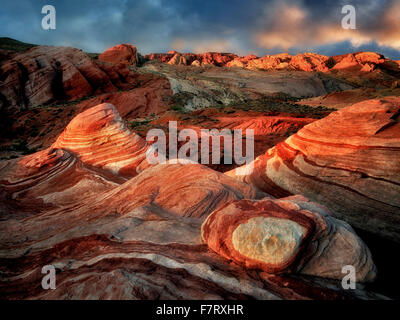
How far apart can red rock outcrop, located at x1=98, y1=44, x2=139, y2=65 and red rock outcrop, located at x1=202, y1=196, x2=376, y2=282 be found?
4925cm

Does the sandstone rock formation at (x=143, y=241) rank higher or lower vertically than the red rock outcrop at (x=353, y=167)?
lower

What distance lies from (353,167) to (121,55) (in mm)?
51404

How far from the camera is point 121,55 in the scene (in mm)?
47250

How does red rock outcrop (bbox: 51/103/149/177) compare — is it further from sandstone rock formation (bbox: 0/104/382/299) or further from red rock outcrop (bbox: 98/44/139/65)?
red rock outcrop (bbox: 98/44/139/65)

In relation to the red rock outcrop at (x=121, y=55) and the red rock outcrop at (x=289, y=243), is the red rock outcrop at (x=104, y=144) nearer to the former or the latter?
the red rock outcrop at (x=289, y=243)

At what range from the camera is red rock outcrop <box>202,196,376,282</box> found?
7.77 ft

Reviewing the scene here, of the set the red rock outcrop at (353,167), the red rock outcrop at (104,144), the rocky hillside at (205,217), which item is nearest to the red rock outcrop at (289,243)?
the rocky hillside at (205,217)

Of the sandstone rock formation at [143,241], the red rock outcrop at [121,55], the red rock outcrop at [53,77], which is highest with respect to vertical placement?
the red rock outcrop at [121,55]

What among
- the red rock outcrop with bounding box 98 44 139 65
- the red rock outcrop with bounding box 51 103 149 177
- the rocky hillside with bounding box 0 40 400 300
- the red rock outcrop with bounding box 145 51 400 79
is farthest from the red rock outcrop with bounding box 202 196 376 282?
→ the red rock outcrop with bounding box 145 51 400 79

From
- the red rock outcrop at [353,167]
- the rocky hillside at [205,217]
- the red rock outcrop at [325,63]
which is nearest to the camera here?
the rocky hillside at [205,217]

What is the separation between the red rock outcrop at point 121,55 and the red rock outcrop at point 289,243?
162 feet

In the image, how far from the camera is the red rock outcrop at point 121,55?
46688 mm
